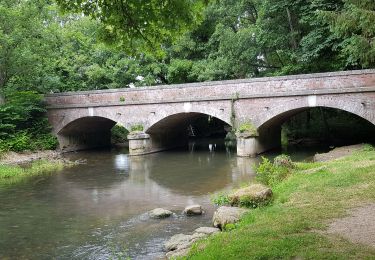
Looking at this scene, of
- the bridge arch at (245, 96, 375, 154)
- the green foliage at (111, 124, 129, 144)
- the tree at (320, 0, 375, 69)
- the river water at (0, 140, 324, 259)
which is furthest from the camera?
the green foliage at (111, 124, 129, 144)

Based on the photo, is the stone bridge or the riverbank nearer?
the riverbank

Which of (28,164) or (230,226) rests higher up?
(28,164)

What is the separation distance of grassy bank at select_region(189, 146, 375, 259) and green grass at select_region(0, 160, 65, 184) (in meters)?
12.7

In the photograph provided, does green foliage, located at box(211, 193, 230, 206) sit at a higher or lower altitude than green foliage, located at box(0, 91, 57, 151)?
lower

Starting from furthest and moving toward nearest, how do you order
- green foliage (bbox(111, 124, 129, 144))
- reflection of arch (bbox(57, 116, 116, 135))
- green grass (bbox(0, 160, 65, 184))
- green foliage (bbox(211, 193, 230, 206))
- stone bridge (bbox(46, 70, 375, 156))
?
green foliage (bbox(111, 124, 129, 144)) → reflection of arch (bbox(57, 116, 116, 135)) → stone bridge (bbox(46, 70, 375, 156)) → green grass (bbox(0, 160, 65, 184)) → green foliage (bbox(211, 193, 230, 206))

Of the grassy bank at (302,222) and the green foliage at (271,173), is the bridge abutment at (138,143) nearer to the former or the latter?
the green foliage at (271,173)

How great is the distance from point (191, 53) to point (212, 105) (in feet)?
36.6

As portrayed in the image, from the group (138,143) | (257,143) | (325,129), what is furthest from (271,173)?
(325,129)

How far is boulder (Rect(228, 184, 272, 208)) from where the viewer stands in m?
10.0

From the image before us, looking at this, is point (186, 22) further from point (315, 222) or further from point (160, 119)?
point (160, 119)

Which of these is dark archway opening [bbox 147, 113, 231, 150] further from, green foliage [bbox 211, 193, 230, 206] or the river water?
green foliage [bbox 211, 193, 230, 206]

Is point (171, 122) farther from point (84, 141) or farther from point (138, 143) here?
point (84, 141)

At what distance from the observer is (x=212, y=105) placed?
23.9 m

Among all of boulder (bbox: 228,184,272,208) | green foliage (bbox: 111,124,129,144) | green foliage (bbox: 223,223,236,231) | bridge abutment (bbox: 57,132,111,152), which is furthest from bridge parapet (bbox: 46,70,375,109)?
green foliage (bbox: 223,223,236,231)
